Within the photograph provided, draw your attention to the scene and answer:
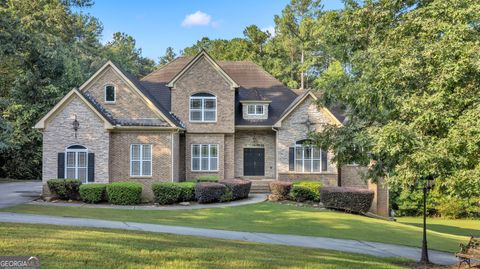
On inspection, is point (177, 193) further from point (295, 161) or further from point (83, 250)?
point (83, 250)

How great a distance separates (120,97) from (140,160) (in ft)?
13.0

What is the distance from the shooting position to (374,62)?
1048 cm

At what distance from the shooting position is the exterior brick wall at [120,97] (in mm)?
24000

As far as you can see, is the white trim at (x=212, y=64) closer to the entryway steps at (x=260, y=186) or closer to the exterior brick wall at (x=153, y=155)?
the exterior brick wall at (x=153, y=155)

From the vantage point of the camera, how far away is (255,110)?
28.5 m

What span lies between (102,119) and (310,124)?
12847 mm

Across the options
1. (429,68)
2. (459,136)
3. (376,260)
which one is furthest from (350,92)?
(376,260)

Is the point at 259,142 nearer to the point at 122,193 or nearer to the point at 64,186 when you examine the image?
the point at 122,193

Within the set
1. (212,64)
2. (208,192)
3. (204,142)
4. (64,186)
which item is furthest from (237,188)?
(64,186)

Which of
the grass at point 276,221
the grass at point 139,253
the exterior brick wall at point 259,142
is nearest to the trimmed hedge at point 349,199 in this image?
the grass at point 276,221

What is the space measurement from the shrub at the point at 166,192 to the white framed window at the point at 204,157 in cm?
515

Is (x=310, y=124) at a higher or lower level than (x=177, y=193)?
higher

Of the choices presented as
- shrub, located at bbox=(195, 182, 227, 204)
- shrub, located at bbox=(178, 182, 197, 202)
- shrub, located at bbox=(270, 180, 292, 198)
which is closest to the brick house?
shrub, located at bbox=(178, 182, 197, 202)

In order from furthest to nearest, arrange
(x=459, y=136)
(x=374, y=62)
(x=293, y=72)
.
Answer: (x=293, y=72)
(x=374, y=62)
(x=459, y=136)
